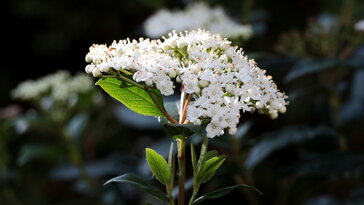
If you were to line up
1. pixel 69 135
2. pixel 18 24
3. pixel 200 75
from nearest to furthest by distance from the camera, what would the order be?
1. pixel 200 75
2. pixel 69 135
3. pixel 18 24

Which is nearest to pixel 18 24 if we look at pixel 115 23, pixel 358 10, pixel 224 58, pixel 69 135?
pixel 115 23

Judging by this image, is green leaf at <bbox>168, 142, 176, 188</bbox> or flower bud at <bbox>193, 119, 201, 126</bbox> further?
green leaf at <bbox>168, 142, 176, 188</bbox>

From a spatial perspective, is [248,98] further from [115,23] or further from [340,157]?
[115,23]

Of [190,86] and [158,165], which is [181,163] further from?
[190,86]

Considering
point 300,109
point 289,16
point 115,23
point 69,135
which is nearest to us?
point 69,135

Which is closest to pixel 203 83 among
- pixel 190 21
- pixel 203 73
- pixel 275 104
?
pixel 203 73

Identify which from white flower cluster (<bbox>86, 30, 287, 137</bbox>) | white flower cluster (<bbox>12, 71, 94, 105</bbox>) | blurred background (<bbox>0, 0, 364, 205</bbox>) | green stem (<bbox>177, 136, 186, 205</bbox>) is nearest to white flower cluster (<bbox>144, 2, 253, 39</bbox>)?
blurred background (<bbox>0, 0, 364, 205</bbox>)

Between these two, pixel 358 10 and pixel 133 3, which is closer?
pixel 358 10

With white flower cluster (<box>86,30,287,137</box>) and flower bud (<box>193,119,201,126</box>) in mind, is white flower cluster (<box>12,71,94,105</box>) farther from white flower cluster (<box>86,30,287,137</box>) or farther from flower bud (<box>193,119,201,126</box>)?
flower bud (<box>193,119,201,126</box>)
